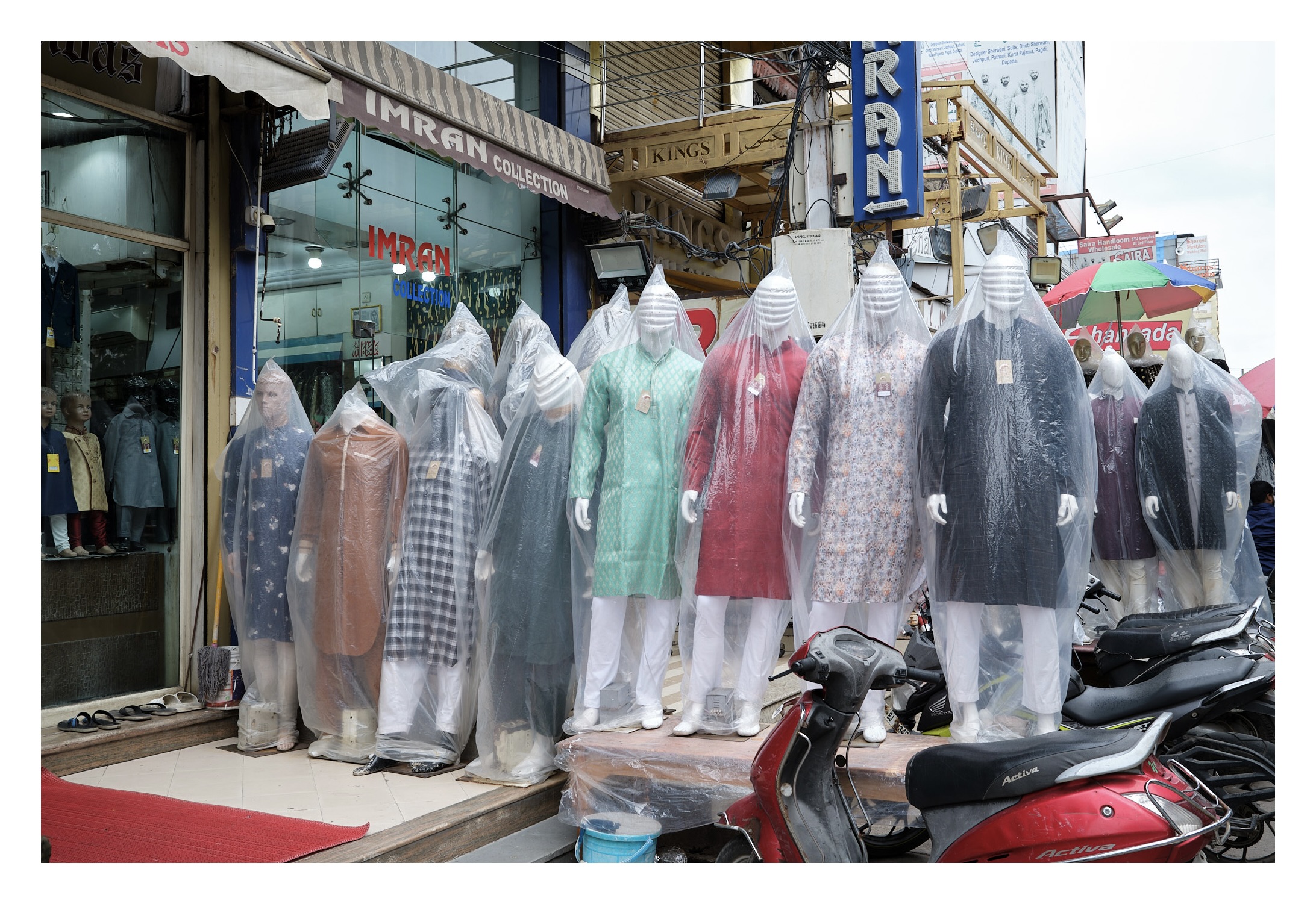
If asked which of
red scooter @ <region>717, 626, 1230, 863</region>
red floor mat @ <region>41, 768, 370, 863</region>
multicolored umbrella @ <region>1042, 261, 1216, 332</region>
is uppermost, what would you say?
multicolored umbrella @ <region>1042, 261, 1216, 332</region>

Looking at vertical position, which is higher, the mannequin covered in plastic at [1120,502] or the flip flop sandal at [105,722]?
the mannequin covered in plastic at [1120,502]

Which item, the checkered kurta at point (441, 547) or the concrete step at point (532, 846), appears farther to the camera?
the checkered kurta at point (441, 547)

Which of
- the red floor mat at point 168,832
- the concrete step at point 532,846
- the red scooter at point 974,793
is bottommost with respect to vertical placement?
the concrete step at point 532,846

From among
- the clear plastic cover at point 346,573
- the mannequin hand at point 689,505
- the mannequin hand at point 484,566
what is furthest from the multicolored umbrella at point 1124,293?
the clear plastic cover at point 346,573

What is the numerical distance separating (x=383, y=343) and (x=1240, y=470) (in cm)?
486

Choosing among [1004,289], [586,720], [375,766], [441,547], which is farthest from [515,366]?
[1004,289]

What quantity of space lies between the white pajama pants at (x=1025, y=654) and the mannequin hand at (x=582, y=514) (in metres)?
1.32

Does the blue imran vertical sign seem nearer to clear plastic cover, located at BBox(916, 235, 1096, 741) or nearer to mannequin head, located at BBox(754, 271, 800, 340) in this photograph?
mannequin head, located at BBox(754, 271, 800, 340)

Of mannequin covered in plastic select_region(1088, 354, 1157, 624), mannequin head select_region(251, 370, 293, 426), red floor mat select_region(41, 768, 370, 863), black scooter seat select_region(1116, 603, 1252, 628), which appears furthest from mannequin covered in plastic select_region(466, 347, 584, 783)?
mannequin covered in plastic select_region(1088, 354, 1157, 624)

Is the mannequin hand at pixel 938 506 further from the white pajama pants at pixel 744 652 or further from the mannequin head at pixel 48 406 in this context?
the mannequin head at pixel 48 406

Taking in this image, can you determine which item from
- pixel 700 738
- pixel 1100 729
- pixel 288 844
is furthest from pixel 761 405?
pixel 288 844

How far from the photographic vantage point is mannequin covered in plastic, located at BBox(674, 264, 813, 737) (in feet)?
11.8

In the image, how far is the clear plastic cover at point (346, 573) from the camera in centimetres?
425

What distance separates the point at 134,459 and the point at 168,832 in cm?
248
